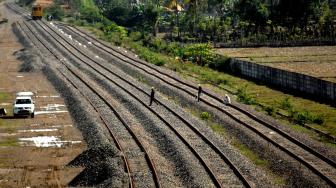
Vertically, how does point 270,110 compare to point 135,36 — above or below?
below

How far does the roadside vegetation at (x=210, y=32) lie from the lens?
5344 cm

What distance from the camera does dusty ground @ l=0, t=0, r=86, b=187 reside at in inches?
1095

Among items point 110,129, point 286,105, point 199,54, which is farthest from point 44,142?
point 199,54

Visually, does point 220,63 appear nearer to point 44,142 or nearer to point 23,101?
point 23,101

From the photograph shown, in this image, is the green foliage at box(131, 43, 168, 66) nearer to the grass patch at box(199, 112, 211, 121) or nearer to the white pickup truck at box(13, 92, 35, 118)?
the white pickup truck at box(13, 92, 35, 118)

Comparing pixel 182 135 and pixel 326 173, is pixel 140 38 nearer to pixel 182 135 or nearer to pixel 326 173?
pixel 182 135

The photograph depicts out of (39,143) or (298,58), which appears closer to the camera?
(39,143)

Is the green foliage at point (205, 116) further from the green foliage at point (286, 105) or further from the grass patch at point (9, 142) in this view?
the grass patch at point (9, 142)

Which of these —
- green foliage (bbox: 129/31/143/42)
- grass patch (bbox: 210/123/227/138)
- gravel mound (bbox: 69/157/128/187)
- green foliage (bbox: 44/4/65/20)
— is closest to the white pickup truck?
grass patch (bbox: 210/123/227/138)

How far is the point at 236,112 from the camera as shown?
128 ft

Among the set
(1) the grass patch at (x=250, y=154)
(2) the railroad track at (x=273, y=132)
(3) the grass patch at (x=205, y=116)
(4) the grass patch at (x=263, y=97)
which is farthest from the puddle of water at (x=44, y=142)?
(4) the grass patch at (x=263, y=97)

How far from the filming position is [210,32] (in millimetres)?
111938

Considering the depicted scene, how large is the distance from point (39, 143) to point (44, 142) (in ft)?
1.03

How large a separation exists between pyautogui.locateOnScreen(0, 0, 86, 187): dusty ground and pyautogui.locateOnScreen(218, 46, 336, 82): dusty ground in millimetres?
27803
